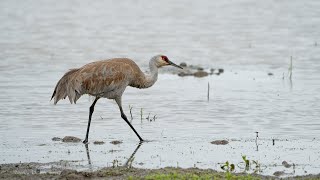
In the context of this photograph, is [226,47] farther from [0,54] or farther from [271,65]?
[0,54]

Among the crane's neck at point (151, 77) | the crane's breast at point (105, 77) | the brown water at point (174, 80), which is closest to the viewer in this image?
the brown water at point (174, 80)

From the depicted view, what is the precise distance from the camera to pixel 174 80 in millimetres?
15992

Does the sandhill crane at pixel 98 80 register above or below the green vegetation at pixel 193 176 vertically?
above

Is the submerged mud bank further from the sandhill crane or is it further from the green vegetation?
the sandhill crane

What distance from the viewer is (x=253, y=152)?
32.8 feet

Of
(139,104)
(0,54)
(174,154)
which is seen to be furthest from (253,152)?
(0,54)

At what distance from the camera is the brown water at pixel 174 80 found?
10305 millimetres

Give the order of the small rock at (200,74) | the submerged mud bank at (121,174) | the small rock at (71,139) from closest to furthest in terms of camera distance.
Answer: the submerged mud bank at (121,174)
the small rock at (71,139)
the small rock at (200,74)

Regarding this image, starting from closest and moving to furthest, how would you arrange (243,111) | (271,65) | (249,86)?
1. (243,111)
2. (249,86)
3. (271,65)

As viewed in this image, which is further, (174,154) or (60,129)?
(60,129)

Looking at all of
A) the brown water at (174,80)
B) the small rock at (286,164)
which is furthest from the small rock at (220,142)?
the small rock at (286,164)

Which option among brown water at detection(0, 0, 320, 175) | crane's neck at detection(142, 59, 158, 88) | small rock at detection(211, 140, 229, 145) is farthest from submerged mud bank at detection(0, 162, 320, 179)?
crane's neck at detection(142, 59, 158, 88)

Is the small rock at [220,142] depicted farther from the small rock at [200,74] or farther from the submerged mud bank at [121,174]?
the small rock at [200,74]

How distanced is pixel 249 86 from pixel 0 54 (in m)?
6.57
